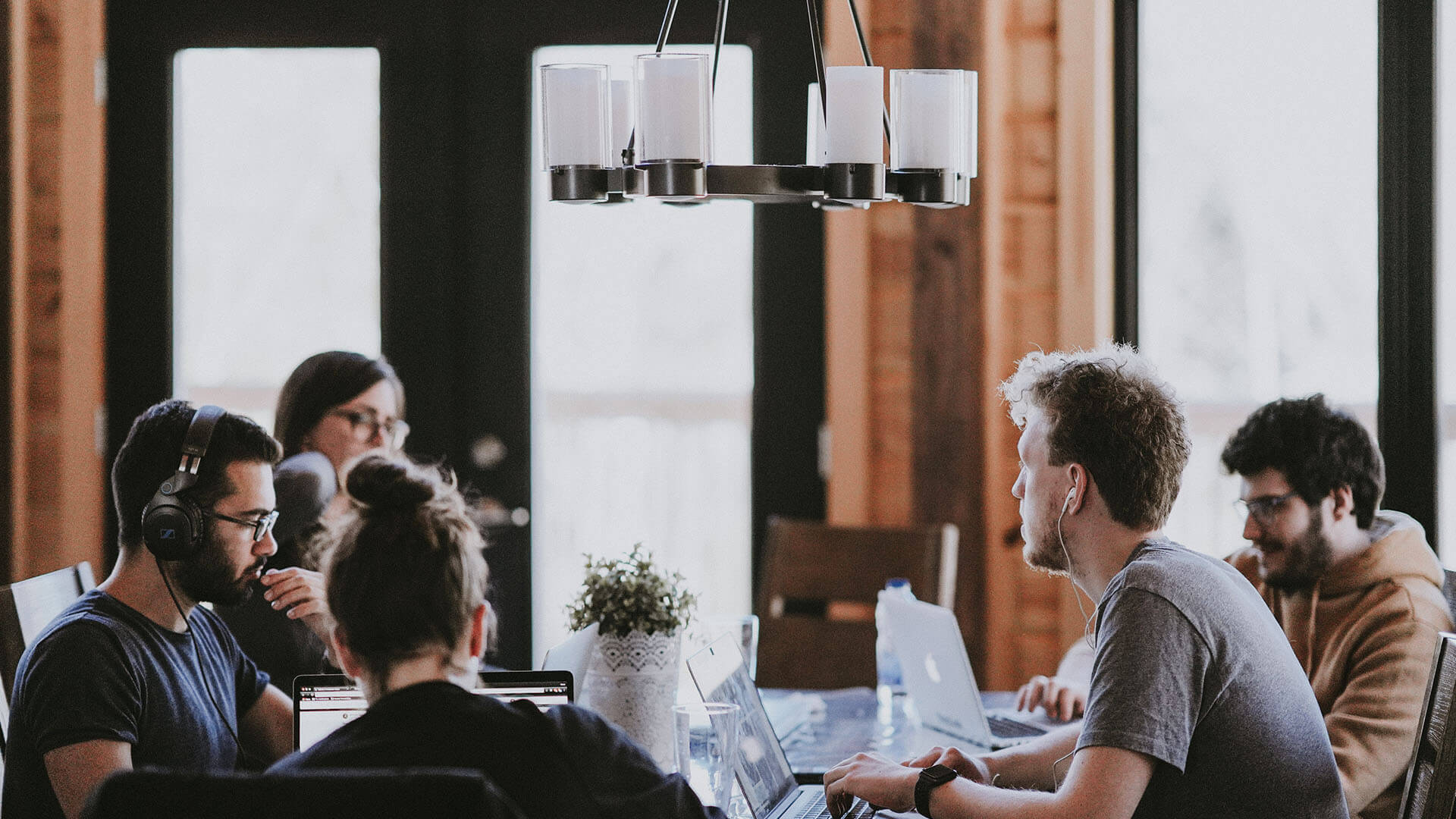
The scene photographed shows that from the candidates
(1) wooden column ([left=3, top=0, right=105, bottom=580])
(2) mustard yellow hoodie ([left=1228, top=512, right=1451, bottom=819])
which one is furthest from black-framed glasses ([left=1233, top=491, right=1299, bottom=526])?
(1) wooden column ([left=3, top=0, right=105, bottom=580])

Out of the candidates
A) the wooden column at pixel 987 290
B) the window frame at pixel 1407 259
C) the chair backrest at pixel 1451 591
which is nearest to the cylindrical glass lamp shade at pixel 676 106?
the chair backrest at pixel 1451 591

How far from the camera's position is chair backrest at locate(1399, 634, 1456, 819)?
1.68m

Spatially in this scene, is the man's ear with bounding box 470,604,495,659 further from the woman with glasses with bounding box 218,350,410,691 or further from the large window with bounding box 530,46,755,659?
the large window with bounding box 530,46,755,659

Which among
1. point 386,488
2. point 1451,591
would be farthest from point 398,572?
point 1451,591

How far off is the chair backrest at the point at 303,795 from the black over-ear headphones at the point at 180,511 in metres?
0.66

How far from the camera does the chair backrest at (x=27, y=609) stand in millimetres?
2141

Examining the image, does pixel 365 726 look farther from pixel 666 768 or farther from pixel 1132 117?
pixel 1132 117

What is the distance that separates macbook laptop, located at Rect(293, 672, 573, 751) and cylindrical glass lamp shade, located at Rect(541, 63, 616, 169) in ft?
2.36

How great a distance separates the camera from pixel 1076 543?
5.78 feet

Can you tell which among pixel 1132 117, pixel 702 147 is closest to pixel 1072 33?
pixel 1132 117

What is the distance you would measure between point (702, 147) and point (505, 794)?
0.90 metres

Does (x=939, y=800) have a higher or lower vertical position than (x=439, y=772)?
lower

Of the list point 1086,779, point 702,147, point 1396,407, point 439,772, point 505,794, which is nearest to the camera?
point 439,772

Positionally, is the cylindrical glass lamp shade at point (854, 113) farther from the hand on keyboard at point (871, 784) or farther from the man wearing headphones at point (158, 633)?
the man wearing headphones at point (158, 633)
